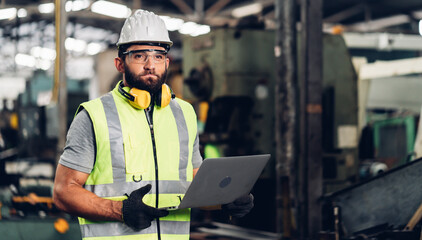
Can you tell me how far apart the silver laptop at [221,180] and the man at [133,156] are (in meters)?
0.09

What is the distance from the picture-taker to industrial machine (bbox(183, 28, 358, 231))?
602cm

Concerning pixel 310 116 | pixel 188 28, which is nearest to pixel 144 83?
pixel 310 116

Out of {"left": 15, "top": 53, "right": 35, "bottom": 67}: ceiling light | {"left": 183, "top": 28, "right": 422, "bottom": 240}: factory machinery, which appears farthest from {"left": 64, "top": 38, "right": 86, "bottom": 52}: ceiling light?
{"left": 183, "top": 28, "right": 422, "bottom": 240}: factory machinery

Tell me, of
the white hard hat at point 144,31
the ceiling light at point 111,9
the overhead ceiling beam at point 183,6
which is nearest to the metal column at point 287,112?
the white hard hat at point 144,31

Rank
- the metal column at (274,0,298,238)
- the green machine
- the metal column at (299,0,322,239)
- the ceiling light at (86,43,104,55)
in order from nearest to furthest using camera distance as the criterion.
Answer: the metal column at (299,0,322,239), the metal column at (274,0,298,238), the green machine, the ceiling light at (86,43,104,55)

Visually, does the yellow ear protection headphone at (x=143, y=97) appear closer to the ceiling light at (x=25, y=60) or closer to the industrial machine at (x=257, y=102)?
the industrial machine at (x=257, y=102)

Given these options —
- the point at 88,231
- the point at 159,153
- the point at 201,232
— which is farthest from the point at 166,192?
the point at 201,232

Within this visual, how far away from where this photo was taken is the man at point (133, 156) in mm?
1971

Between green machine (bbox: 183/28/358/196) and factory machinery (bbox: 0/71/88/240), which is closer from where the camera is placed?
factory machinery (bbox: 0/71/88/240)

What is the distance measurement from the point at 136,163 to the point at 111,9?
1106cm

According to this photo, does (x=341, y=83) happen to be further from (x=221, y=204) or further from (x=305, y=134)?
(x=221, y=204)

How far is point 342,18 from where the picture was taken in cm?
1473

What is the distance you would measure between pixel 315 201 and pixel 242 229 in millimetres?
1084

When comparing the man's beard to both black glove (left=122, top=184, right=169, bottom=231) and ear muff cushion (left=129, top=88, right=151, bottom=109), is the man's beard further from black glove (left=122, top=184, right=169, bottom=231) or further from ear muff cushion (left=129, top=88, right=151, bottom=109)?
black glove (left=122, top=184, right=169, bottom=231)
